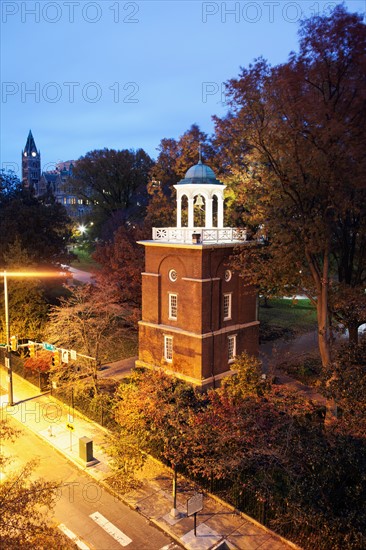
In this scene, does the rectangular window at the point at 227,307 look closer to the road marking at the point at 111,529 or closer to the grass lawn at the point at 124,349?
the grass lawn at the point at 124,349

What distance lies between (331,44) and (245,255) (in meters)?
11.3

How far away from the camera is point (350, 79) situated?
72.1 feet

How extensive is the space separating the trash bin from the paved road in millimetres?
670

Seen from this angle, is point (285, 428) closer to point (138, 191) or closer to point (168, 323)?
point (168, 323)

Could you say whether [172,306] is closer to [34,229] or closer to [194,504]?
[194,504]

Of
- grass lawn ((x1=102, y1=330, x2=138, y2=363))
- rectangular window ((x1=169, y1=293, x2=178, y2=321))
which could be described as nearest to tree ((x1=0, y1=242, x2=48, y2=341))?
grass lawn ((x1=102, y1=330, x2=138, y2=363))

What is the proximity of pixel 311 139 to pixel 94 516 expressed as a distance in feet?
61.1

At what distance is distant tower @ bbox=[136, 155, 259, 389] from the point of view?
27.0 meters

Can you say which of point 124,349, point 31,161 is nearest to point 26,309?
point 124,349

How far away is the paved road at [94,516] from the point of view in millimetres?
16875

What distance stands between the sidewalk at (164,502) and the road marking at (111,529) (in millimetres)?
1186

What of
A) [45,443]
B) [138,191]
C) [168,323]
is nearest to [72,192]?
[138,191]

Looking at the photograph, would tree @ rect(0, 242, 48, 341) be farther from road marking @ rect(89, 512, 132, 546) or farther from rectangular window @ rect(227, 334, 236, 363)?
road marking @ rect(89, 512, 132, 546)

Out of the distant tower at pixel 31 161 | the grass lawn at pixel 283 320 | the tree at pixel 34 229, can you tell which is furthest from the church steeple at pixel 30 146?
the grass lawn at pixel 283 320
